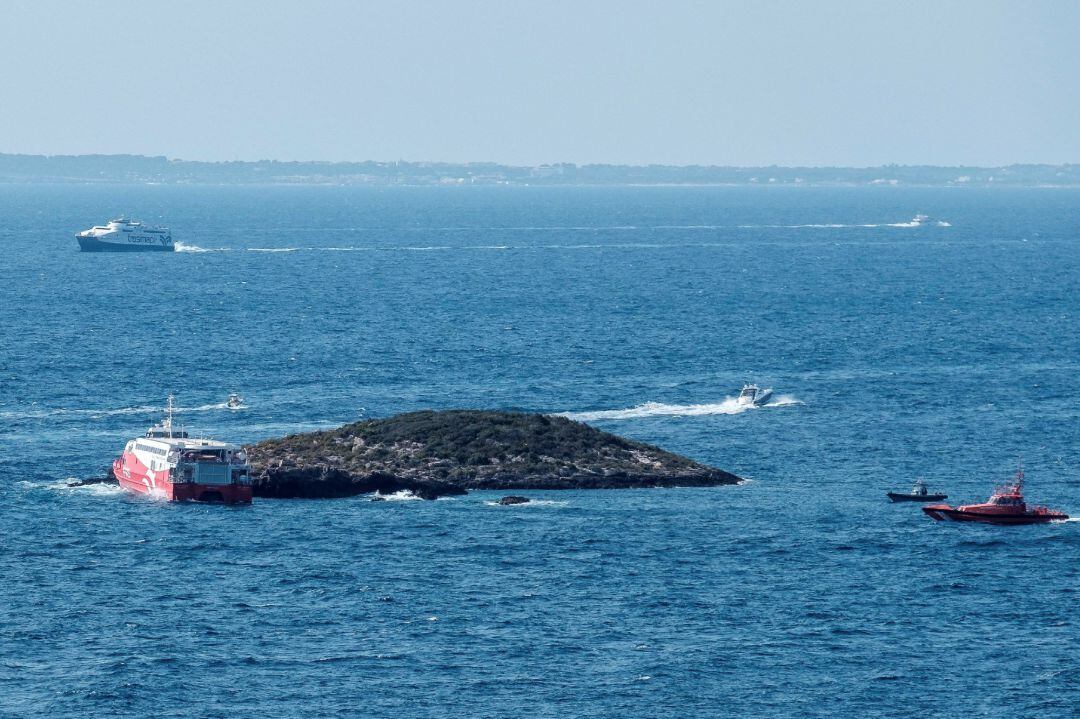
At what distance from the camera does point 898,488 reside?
101 meters

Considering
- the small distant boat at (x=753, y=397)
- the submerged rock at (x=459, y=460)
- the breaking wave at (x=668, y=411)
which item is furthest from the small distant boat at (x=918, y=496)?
the small distant boat at (x=753, y=397)

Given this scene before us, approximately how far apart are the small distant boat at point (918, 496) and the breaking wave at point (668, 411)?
1075 inches

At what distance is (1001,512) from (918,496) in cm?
537

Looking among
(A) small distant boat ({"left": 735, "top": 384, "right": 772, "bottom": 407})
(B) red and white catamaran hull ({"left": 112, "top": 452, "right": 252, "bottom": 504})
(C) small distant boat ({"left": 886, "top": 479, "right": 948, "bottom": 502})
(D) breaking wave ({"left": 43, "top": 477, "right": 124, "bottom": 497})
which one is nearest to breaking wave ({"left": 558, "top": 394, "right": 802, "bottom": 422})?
(A) small distant boat ({"left": 735, "top": 384, "right": 772, "bottom": 407})

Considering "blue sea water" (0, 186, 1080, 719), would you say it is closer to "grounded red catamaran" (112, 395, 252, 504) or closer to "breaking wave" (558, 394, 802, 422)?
"breaking wave" (558, 394, 802, 422)

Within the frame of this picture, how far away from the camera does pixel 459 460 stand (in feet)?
327

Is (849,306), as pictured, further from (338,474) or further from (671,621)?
(671,621)

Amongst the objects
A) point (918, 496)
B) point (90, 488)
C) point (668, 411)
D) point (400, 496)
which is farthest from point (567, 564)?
point (668, 411)

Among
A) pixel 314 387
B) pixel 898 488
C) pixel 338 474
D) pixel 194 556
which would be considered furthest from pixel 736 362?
pixel 194 556

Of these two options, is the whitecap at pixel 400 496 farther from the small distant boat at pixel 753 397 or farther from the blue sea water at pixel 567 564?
the small distant boat at pixel 753 397

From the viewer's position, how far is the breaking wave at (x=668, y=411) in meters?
121

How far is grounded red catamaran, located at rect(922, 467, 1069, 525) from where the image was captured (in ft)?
299

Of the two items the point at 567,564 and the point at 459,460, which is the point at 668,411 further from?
the point at 567,564

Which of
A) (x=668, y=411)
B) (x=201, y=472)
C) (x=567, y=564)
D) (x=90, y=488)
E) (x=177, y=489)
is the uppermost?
(x=201, y=472)
